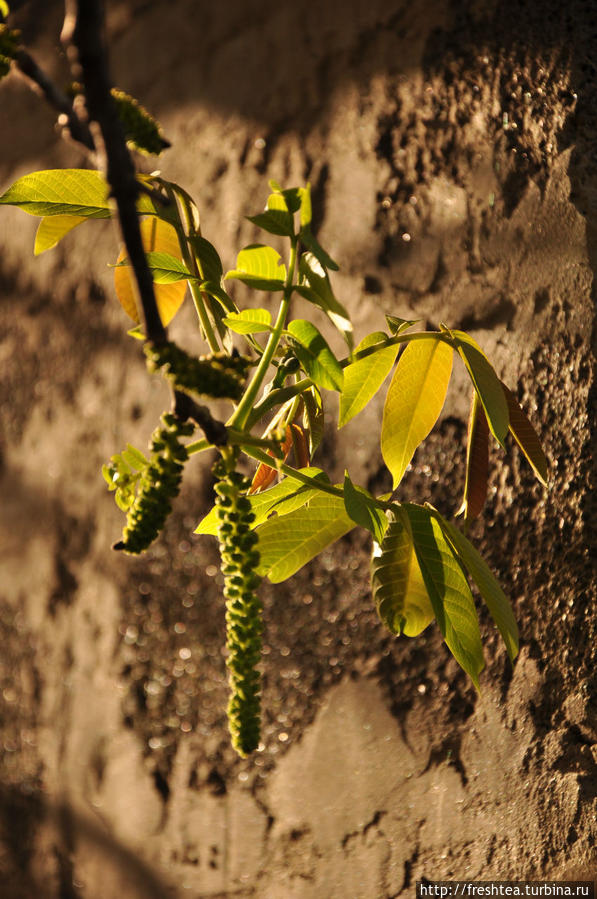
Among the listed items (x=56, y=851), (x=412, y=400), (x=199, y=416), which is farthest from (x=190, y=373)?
(x=56, y=851)

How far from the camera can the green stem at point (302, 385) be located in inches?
16.7

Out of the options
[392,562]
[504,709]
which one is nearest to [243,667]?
[392,562]

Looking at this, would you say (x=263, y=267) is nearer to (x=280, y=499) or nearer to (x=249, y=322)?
(x=249, y=322)

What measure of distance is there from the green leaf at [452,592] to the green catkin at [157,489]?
0.58ft

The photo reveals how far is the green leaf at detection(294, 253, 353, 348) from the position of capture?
1.30ft

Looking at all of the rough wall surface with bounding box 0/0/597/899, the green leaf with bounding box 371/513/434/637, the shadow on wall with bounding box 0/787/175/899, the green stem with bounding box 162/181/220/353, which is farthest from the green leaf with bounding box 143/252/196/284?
the shadow on wall with bounding box 0/787/175/899

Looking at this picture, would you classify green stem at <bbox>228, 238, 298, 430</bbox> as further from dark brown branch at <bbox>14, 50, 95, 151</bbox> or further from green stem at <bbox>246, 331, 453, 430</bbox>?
dark brown branch at <bbox>14, 50, 95, 151</bbox>

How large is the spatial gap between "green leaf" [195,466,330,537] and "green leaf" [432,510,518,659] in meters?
0.09

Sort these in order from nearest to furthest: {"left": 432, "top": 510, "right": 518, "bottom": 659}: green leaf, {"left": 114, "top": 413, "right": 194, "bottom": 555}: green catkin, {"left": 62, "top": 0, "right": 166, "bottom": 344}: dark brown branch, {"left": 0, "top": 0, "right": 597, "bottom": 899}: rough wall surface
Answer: {"left": 62, "top": 0, "right": 166, "bottom": 344}: dark brown branch, {"left": 114, "top": 413, "right": 194, "bottom": 555}: green catkin, {"left": 432, "top": 510, "right": 518, "bottom": 659}: green leaf, {"left": 0, "top": 0, "right": 597, "bottom": 899}: rough wall surface

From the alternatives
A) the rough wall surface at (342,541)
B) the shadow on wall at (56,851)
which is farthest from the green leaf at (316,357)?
the shadow on wall at (56,851)

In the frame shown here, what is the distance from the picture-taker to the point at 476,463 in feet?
1.72

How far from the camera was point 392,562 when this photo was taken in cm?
48

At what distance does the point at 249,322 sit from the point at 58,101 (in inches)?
6.9

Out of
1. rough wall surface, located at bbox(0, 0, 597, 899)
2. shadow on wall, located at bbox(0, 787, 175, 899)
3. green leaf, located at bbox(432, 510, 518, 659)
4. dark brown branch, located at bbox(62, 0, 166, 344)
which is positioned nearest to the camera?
dark brown branch, located at bbox(62, 0, 166, 344)
